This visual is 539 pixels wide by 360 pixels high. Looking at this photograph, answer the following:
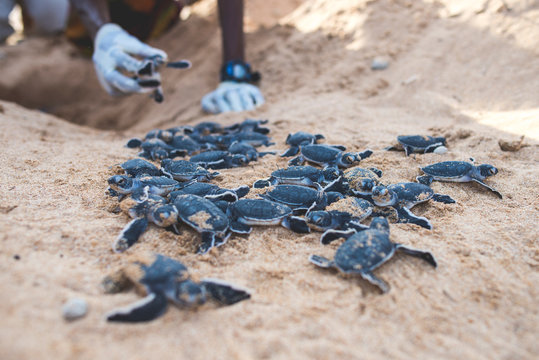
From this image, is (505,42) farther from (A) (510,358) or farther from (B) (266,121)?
(A) (510,358)

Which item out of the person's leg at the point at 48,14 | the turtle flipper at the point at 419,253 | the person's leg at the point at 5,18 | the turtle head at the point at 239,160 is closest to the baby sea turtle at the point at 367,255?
the turtle flipper at the point at 419,253

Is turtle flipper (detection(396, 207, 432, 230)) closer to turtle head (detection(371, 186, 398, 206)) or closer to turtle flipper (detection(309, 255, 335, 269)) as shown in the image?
turtle head (detection(371, 186, 398, 206))

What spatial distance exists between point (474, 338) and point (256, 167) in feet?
4.69

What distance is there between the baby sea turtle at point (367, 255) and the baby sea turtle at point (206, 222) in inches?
14.5

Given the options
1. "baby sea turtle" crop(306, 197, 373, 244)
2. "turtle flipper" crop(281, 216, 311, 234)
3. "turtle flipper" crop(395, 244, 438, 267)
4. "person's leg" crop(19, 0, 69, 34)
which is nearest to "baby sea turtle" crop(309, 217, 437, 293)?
"turtle flipper" crop(395, 244, 438, 267)

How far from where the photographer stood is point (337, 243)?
4.42 ft

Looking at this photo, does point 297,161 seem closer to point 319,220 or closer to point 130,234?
point 319,220

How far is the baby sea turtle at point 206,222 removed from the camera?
4.33ft

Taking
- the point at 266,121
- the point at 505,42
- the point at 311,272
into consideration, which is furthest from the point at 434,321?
the point at 505,42

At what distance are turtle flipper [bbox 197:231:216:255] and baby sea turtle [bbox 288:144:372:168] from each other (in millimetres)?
913

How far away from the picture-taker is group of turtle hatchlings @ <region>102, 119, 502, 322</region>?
1.04m

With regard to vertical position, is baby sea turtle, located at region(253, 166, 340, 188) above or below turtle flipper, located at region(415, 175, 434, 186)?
above

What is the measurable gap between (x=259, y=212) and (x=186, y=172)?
62 cm

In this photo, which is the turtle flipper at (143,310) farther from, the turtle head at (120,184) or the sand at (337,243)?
the turtle head at (120,184)
